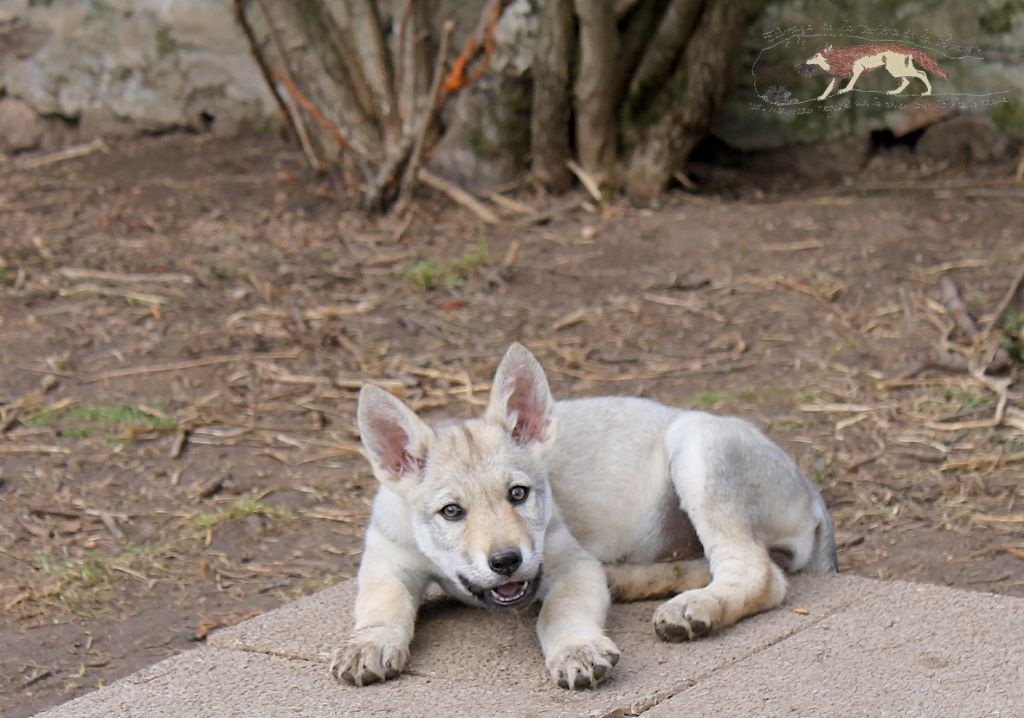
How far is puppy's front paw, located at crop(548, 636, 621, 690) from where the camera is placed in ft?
12.2

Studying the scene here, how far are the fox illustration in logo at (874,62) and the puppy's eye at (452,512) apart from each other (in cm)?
427

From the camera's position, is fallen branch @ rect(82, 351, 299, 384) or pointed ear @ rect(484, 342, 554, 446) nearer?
pointed ear @ rect(484, 342, 554, 446)

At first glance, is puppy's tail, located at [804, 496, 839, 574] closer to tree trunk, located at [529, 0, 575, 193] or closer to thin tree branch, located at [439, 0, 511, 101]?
tree trunk, located at [529, 0, 575, 193]

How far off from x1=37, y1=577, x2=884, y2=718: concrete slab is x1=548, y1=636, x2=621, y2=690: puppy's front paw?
34mm

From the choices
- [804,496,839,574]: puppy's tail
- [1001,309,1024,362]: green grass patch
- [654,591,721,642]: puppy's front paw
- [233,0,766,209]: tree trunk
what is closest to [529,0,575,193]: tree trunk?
[233,0,766,209]: tree trunk

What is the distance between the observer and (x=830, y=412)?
6727 millimetres

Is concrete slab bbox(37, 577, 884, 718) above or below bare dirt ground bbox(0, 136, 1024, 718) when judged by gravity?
above

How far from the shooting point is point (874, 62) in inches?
281

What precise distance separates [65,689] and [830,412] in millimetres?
3951

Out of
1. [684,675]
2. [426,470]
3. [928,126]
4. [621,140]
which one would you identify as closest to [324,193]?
[621,140]

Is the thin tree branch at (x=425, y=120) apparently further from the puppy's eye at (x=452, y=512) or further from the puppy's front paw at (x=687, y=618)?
the puppy's front paw at (x=687, y=618)

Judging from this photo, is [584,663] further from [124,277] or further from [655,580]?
[124,277]

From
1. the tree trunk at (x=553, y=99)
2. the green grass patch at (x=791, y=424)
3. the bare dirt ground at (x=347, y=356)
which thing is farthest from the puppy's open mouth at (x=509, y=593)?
the tree trunk at (x=553, y=99)

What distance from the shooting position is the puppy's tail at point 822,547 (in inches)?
188
